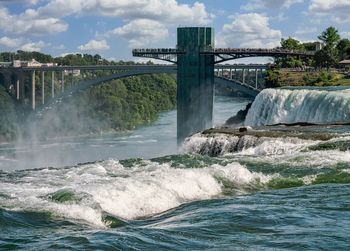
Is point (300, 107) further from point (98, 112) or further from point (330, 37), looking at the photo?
point (98, 112)

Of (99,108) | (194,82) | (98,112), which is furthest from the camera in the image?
(99,108)

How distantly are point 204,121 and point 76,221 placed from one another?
41.9m

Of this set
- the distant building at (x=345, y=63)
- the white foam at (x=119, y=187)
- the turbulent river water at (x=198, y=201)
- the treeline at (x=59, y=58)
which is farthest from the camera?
the treeline at (x=59, y=58)

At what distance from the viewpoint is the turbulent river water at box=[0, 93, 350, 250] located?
12.6 meters

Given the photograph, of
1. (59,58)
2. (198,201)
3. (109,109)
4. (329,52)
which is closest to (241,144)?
(198,201)

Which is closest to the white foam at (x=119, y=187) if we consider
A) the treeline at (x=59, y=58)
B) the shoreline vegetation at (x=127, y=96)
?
the shoreline vegetation at (x=127, y=96)

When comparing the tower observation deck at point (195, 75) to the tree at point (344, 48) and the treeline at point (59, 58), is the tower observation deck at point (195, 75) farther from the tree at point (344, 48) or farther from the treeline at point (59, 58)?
the treeline at point (59, 58)

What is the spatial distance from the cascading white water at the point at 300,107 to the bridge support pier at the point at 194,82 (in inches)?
392

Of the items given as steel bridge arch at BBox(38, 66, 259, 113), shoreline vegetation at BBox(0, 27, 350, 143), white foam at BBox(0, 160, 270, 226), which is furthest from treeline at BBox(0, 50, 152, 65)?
white foam at BBox(0, 160, 270, 226)

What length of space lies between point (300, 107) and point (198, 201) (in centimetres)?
2451

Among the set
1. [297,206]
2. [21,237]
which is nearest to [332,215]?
[297,206]

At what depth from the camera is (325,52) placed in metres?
62.5

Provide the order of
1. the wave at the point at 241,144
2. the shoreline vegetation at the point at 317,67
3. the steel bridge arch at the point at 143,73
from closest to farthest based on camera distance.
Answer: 1. the wave at the point at 241,144
2. the shoreline vegetation at the point at 317,67
3. the steel bridge arch at the point at 143,73

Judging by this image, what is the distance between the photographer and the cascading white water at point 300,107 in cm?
3738
